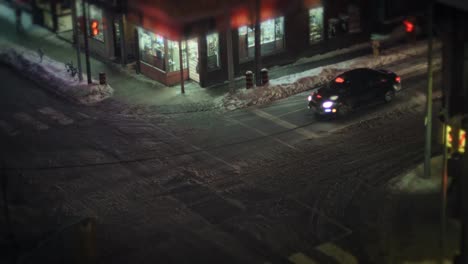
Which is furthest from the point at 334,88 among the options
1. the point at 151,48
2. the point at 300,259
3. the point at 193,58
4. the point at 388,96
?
the point at 300,259

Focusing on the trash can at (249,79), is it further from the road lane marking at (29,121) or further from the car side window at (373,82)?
the road lane marking at (29,121)

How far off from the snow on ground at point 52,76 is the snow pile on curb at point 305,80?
20.4ft

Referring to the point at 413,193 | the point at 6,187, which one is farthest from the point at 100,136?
the point at 413,193

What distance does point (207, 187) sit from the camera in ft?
82.3

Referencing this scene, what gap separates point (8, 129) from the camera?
101 ft

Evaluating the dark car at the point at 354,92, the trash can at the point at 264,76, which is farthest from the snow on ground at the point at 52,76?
the dark car at the point at 354,92

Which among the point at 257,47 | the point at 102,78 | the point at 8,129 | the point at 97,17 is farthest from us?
the point at 97,17

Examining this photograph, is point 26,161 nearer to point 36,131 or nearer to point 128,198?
point 36,131

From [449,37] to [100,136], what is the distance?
1439 cm

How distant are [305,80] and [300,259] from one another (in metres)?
15.8

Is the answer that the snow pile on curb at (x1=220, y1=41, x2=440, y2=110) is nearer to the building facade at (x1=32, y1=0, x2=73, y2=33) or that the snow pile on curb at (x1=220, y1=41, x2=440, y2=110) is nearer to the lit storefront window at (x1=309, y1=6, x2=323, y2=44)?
the lit storefront window at (x1=309, y1=6, x2=323, y2=44)

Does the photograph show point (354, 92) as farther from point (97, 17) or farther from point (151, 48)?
point (97, 17)

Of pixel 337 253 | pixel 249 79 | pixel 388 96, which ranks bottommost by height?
pixel 337 253

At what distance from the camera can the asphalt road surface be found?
21.5 m
